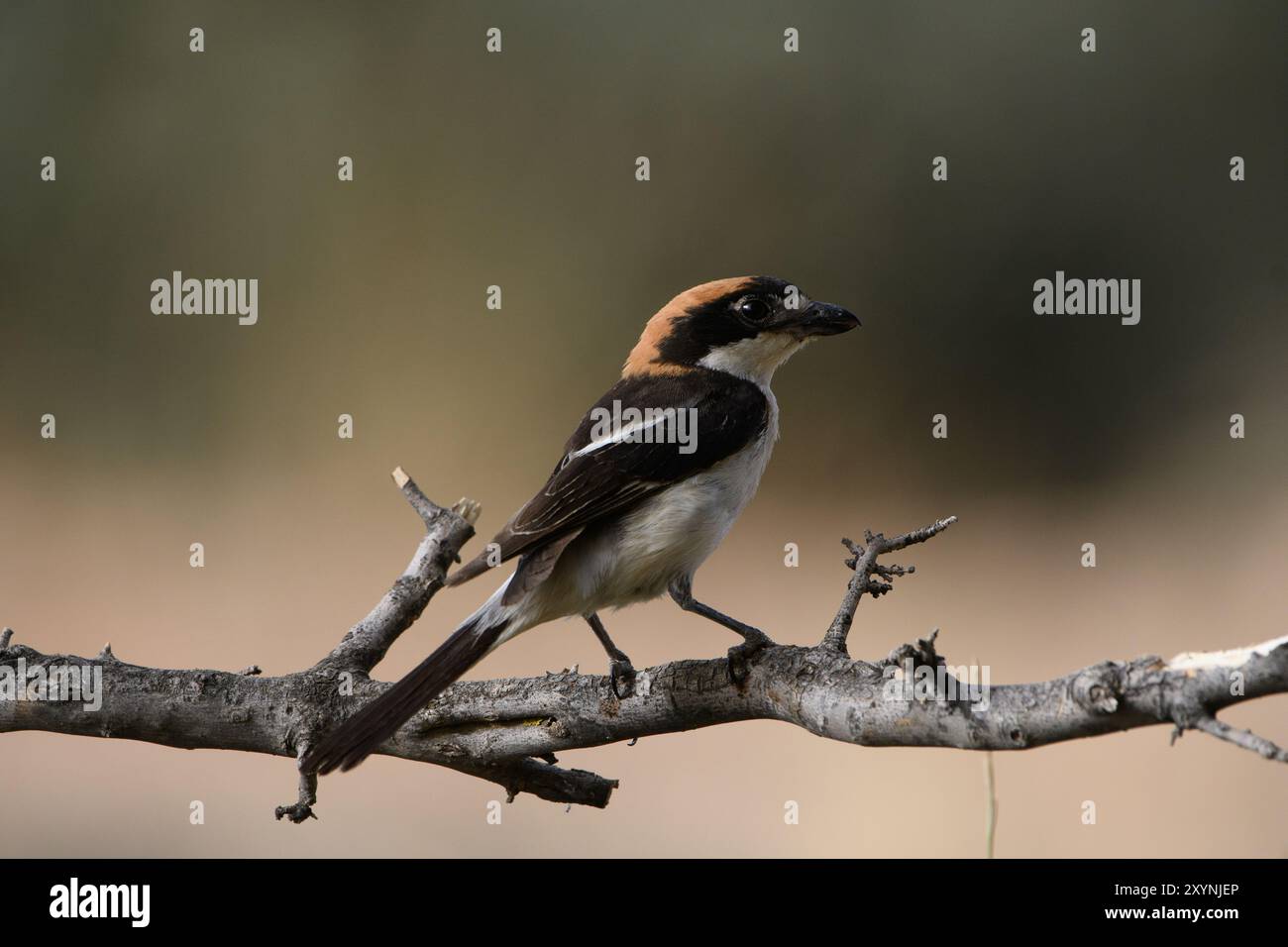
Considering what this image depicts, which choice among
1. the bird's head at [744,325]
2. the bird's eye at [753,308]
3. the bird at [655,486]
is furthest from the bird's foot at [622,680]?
the bird's eye at [753,308]

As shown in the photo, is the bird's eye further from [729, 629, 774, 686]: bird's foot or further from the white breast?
[729, 629, 774, 686]: bird's foot

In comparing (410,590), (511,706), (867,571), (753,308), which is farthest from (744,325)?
(511,706)

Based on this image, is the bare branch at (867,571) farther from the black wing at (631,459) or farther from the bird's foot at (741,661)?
the black wing at (631,459)

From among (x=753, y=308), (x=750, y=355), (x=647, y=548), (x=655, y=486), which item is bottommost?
(x=647, y=548)

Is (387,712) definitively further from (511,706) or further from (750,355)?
(750,355)

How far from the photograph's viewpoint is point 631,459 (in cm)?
372

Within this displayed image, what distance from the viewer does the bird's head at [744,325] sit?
4.18 metres

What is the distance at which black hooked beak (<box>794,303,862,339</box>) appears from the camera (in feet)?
13.6

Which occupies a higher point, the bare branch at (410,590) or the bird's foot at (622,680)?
the bare branch at (410,590)

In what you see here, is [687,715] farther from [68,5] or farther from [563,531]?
[68,5]

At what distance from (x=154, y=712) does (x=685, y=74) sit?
329 inches

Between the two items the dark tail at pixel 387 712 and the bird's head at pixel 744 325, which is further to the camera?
the bird's head at pixel 744 325

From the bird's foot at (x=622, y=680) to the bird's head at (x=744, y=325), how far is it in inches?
48.3

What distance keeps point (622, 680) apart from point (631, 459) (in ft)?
2.45
